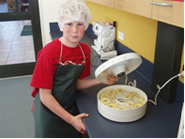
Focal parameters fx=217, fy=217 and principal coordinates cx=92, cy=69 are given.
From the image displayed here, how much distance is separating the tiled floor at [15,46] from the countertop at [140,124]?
9.44ft

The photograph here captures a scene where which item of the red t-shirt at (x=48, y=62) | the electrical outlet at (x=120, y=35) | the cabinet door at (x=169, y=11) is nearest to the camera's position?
the cabinet door at (x=169, y=11)

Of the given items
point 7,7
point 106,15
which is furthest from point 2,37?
point 106,15

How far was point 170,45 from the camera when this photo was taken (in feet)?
3.93

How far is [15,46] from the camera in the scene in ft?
14.8

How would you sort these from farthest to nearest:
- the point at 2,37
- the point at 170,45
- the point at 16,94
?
the point at 2,37 < the point at 16,94 < the point at 170,45

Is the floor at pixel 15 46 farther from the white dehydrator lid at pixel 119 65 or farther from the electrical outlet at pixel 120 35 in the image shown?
the white dehydrator lid at pixel 119 65

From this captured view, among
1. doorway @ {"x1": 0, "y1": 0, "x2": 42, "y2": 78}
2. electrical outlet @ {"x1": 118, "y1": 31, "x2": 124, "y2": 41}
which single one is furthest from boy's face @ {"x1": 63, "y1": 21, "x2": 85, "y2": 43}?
doorway @ {"x1": 0, "y1": 0, "x2": 42, "y2": 78}

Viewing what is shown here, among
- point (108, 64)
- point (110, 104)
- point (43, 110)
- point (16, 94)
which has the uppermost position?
point (108, 64)

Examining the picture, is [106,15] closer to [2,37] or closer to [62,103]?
[62,103]

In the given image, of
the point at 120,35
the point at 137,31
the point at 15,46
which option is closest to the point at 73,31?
the point at 137,31

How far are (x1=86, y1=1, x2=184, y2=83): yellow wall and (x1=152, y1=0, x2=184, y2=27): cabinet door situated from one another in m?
0.50

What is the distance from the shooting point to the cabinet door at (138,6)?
3.41 ft

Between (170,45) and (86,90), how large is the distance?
61cm

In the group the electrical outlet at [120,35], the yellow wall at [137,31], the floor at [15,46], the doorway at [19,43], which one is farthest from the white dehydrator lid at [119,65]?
the floor at [15,46]
